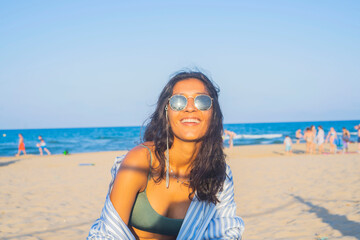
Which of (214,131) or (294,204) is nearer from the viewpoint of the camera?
(214,131)

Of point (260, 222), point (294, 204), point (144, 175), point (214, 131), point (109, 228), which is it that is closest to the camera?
point (109, 228)

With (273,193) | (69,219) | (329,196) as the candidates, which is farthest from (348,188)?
(69,219)

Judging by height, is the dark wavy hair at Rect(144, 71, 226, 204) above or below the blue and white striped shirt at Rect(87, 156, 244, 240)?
above

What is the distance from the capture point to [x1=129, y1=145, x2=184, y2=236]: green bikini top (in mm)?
2248

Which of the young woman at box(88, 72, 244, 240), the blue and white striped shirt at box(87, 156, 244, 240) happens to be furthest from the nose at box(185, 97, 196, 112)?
the blue and white striped shirt at box(87, 156, 244, 240)

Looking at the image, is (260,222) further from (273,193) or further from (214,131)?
(214,131)

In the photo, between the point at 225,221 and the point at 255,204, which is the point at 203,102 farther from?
the point at 255,204

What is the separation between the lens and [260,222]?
5.34 meters

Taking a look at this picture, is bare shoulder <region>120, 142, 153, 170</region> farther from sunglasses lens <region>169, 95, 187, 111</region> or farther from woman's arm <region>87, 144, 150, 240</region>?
sunglasses lens <region>169, 95, 187, 111</region>

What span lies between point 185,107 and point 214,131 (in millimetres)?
368

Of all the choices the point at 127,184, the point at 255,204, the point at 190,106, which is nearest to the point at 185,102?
the point at 190,106

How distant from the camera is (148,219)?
2.25 m

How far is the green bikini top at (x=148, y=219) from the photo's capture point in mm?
2248

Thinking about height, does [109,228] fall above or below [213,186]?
below
